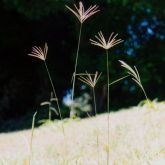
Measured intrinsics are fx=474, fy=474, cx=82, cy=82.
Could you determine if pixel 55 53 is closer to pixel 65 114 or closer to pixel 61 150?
pixel 65 114

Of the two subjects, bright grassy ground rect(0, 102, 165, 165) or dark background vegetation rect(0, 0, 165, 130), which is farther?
dark background vegetation rect(0, 0, 165, 130)

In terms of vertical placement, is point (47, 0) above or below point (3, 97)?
above

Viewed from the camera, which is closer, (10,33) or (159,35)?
(159,35)

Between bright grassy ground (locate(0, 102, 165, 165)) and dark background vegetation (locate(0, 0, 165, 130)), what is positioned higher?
dark background vegetation (locate(0, 0, 165, 130))

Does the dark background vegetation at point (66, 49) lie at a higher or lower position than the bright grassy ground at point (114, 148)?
higher

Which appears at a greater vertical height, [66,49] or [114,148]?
[66,49]

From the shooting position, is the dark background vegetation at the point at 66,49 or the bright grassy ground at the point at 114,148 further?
the dark background vegetation at the point at 66,49

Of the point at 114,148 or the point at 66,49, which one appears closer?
the point at 114,148

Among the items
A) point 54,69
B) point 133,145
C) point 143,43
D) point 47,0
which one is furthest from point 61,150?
point 54,69
